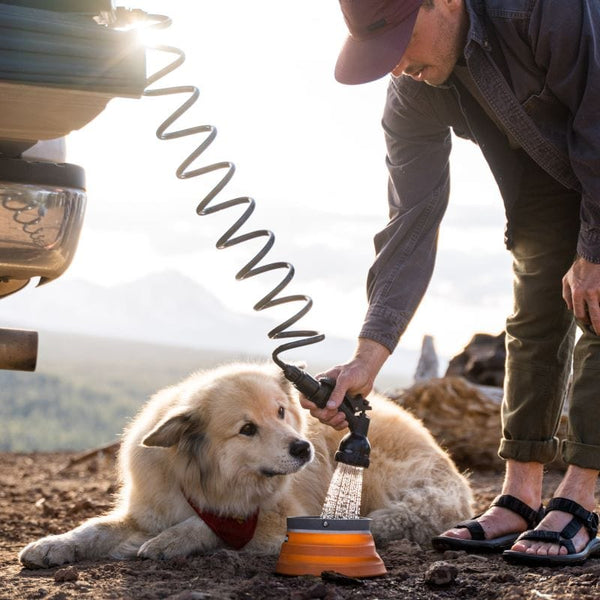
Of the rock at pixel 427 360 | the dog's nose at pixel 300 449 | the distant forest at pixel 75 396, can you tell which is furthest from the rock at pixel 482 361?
the dog's nose at pixel 300 449

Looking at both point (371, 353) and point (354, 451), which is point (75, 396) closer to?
point (371, 353)

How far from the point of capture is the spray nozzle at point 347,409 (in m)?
3.73

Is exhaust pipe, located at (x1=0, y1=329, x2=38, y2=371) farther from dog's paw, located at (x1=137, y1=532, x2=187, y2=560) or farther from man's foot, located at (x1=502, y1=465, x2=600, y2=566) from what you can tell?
man's foot, located at (x1=502, y1=465, x2=600, y2=566)

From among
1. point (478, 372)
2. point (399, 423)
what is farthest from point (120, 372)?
point (399, 423)

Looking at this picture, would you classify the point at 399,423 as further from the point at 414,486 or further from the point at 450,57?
the point at 450,57

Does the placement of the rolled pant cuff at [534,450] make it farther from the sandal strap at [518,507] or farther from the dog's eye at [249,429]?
the dog's eye at [249,429]

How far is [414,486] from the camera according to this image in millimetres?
4891

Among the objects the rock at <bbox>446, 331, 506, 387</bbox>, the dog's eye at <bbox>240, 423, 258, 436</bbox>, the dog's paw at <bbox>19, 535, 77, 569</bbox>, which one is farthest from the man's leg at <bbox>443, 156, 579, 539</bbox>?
the rock at <bbox>446, 331, 506, 387</bbox>

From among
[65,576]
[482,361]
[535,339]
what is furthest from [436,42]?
[482,361]

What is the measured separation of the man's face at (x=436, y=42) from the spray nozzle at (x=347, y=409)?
126 cm

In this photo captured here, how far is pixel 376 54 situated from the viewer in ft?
11.5

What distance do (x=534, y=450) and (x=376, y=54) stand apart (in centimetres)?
195

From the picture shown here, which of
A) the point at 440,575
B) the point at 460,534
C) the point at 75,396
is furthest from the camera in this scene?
the point at 75,396

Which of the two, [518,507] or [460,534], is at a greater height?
[518,507]
